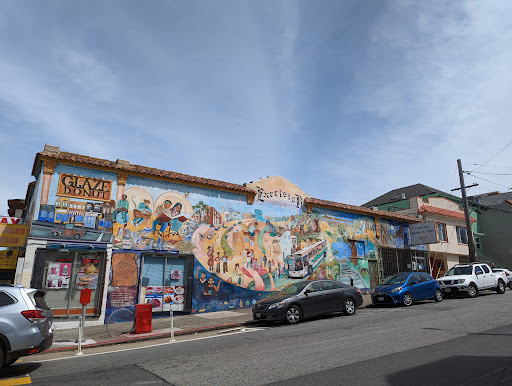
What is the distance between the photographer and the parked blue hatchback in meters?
15.3

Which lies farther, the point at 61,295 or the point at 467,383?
the point at 61,295

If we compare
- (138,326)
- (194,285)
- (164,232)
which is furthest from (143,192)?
(138,326)

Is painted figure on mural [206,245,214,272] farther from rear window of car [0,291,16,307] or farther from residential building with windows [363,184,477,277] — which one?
residential building with windows [363,184,477,277]

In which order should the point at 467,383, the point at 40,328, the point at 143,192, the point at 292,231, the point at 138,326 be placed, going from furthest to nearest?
1. the point at 292,231
2. the point at 143,192
3. the point at 138,326
4. the point at 40,328
5. the point at 467,383

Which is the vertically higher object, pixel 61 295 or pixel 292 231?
pixel 292 231

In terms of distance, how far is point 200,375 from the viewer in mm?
5836

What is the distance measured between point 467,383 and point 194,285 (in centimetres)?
1223

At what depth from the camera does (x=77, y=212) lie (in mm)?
13648

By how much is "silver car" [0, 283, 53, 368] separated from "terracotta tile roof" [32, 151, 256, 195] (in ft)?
25.6

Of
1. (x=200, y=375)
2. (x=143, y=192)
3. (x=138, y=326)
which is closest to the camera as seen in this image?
(x=200, y=375)

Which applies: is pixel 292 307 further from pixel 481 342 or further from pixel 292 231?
pixel 292 231

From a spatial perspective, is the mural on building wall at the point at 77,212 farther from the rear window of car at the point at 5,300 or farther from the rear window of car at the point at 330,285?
the rear window of car at the point at 330,285

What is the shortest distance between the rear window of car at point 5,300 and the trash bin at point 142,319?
4648mm

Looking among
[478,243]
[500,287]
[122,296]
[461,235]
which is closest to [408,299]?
[500,287]
